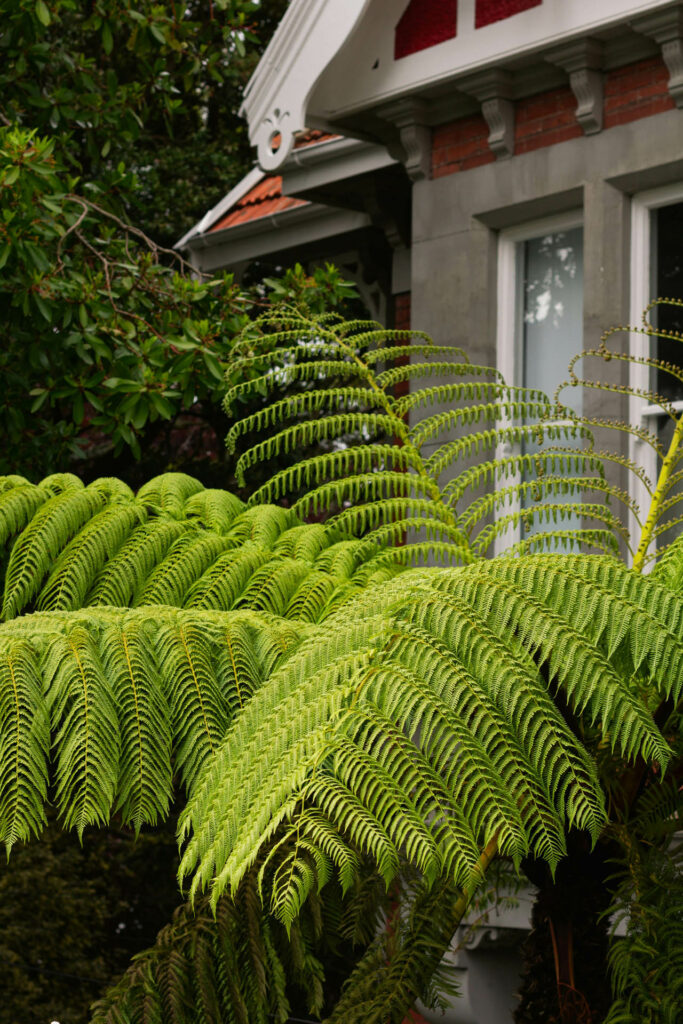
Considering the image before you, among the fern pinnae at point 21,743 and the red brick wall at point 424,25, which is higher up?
the red brick wall at point 424,25

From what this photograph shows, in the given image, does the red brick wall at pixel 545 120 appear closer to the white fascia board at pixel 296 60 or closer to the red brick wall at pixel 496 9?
the red brick wall at pixel 496 9

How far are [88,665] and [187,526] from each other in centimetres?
144

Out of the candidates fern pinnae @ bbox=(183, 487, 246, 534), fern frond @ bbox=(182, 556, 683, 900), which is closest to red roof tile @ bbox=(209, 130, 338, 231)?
fern pinnae @ bbox=(183, 487, 246, 534)

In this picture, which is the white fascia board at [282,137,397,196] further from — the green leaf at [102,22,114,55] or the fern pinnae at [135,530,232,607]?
the fern pinnae at [135,530,232,607]

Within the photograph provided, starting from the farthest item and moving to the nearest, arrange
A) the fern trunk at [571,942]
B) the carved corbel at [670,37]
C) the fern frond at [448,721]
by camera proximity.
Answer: the carved corbel at [670,37] → the fern trunk at [571,942] → the fern frond at [448,721]

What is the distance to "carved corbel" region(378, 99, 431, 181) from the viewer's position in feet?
27.2

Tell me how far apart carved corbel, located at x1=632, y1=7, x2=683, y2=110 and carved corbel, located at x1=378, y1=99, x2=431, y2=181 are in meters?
1.54

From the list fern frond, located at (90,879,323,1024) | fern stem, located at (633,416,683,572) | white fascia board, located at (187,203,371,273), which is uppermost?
white fascia board, located at (187,203,371,273)

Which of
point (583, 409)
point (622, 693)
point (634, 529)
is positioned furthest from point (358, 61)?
point (622, 693)

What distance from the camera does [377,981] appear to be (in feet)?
12.4

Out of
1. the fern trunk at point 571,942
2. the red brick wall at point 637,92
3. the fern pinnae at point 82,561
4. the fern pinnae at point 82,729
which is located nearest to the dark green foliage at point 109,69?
the red brick wall at point 637,92

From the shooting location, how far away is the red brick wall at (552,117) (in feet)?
24.1

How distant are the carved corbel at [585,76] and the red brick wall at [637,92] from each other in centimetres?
6

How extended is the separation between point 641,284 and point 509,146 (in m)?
1.10
